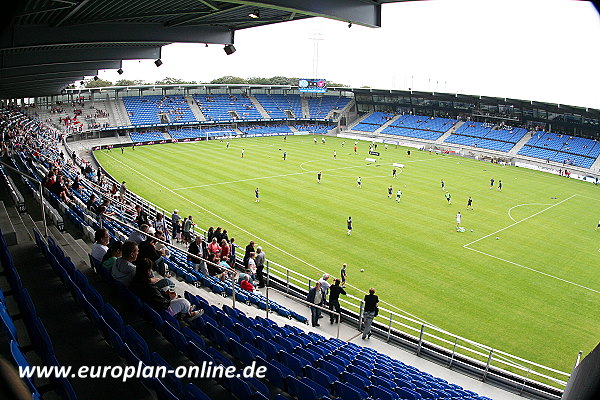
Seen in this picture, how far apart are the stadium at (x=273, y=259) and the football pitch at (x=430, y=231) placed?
14 centimetres

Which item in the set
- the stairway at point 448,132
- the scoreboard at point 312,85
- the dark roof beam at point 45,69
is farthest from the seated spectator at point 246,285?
the scoreboard at point 312,85

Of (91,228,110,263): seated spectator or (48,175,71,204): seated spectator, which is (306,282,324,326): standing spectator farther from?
(48,175,71,204): seated spectator

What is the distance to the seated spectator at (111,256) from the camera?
26.3 feet

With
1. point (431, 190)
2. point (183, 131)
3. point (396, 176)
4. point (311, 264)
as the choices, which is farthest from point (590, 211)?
point (183, 131)

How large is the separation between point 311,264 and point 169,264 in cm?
851

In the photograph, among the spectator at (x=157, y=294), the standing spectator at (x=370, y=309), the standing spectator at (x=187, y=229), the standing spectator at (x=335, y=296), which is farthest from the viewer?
the standing spectator at (x=187, y=229)

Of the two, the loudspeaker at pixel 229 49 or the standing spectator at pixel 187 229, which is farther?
the standing spectator at pixel 187 229

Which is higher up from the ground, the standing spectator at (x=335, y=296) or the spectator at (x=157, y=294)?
the spectator at (x=157, y=294)

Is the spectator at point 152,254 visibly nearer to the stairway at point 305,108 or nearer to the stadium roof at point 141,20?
the stadium roof at point 141,20

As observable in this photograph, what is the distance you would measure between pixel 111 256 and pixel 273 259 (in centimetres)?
1220

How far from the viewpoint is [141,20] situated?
11.8 meters

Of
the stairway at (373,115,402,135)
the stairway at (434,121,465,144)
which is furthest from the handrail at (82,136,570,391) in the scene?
the stairway at (373,115,402,135)

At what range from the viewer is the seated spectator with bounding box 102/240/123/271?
801 centimetres

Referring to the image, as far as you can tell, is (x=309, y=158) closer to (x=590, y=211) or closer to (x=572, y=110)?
(x=590, y=211)
